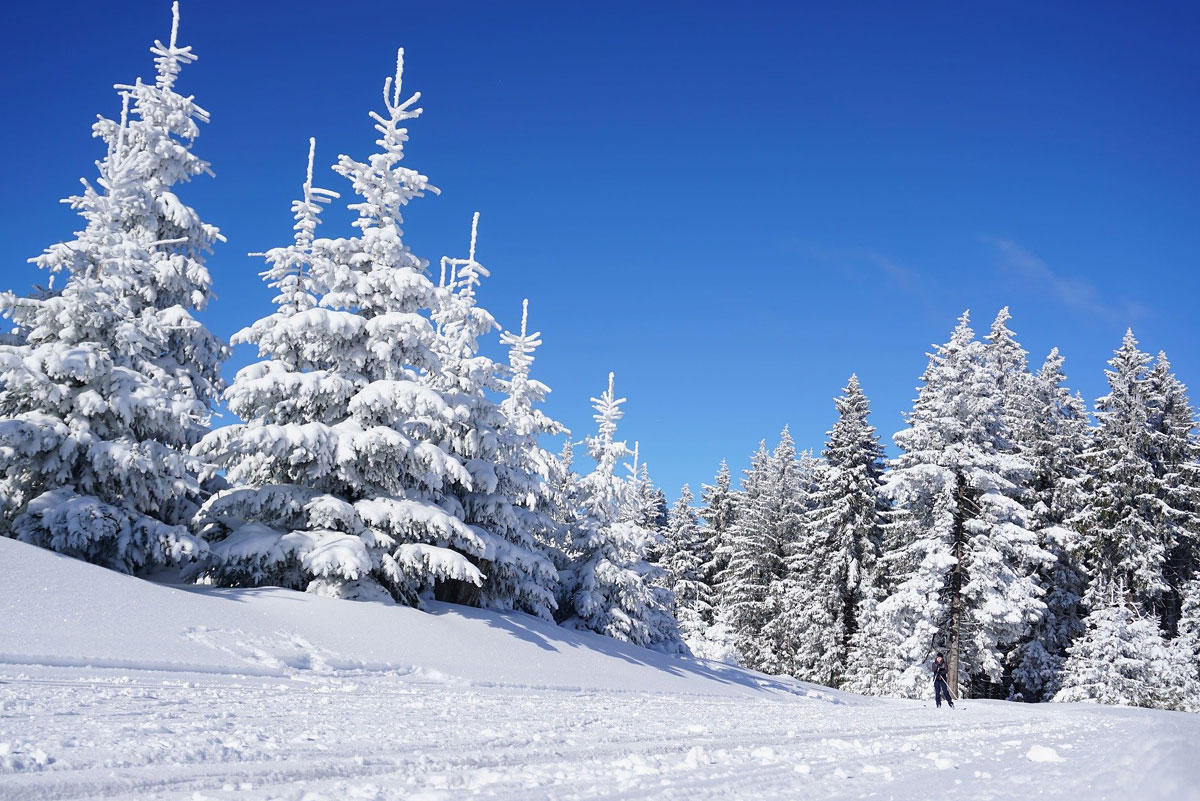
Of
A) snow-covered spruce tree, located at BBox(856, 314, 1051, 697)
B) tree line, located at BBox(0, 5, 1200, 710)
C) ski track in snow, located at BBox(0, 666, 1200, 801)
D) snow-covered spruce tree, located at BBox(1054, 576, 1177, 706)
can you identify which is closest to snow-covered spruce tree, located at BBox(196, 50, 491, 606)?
tree line, located at BBox(0, 5, 1200, 710)

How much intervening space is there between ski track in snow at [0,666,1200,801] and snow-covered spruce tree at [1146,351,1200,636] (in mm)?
23609

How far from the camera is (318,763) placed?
5.18m

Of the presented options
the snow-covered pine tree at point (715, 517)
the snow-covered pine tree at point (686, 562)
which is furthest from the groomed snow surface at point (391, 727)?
the snow-covered pine tree at point (715, 517)

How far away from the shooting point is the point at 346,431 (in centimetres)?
1598

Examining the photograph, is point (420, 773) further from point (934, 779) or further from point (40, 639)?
point (40, 639)

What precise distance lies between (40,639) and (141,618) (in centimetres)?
173

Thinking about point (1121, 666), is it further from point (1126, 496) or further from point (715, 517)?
point (715, 517)

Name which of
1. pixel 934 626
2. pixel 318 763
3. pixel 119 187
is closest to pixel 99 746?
pixel 318 763

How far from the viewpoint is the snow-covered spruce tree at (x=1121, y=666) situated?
25.2 m

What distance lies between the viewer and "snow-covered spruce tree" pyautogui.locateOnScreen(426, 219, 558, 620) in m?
19.3

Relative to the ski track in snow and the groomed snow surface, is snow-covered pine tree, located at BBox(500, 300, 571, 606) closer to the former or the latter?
the groomed snow surface

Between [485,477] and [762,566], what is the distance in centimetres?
2821

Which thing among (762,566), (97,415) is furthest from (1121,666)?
(97,415)

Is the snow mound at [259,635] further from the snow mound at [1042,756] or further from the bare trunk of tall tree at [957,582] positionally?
the bare trunk of tall tree at [957,582]
